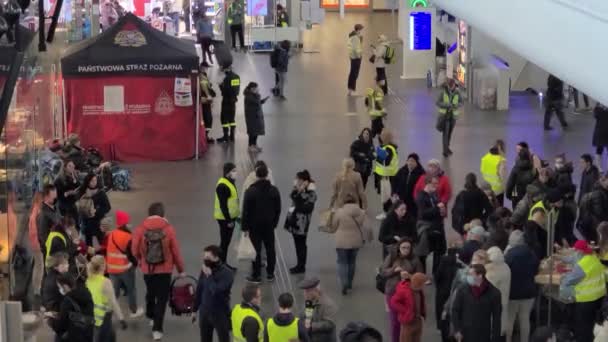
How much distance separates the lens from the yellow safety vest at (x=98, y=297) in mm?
11383

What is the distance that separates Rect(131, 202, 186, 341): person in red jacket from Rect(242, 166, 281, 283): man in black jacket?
1673 millimetres

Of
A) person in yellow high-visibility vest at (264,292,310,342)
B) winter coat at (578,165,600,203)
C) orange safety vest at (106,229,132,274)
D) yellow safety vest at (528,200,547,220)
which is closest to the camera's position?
person in yellow high-visibility vest at (264,292,310,342)

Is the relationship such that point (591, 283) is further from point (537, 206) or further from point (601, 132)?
point (601, 132)

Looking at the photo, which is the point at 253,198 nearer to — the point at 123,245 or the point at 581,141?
the point at 123,245

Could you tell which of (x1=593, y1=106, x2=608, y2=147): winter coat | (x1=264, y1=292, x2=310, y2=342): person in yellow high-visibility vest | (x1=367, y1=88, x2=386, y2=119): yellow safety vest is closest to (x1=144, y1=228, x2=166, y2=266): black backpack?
(x1=264, y1=292, x2=310, y2=342): person in yellow high-visibility vest

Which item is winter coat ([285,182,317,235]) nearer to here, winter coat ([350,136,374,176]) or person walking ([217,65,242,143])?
winter coat ([350,136,374,176])

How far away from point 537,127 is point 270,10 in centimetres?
1158

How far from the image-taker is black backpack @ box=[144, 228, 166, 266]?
1245 cm

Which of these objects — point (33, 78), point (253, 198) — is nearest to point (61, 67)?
point (33, 78)

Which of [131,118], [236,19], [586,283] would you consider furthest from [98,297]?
[236,19]

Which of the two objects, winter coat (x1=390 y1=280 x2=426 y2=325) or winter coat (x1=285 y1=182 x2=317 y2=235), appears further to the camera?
winter coat (x1=285 y1=182 x2=317 y2=235)

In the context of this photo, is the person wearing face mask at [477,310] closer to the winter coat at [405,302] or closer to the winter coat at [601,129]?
the winter coat at [405,302]

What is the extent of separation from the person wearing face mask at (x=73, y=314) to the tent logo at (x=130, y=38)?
33.7ft

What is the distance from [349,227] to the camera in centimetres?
1366
